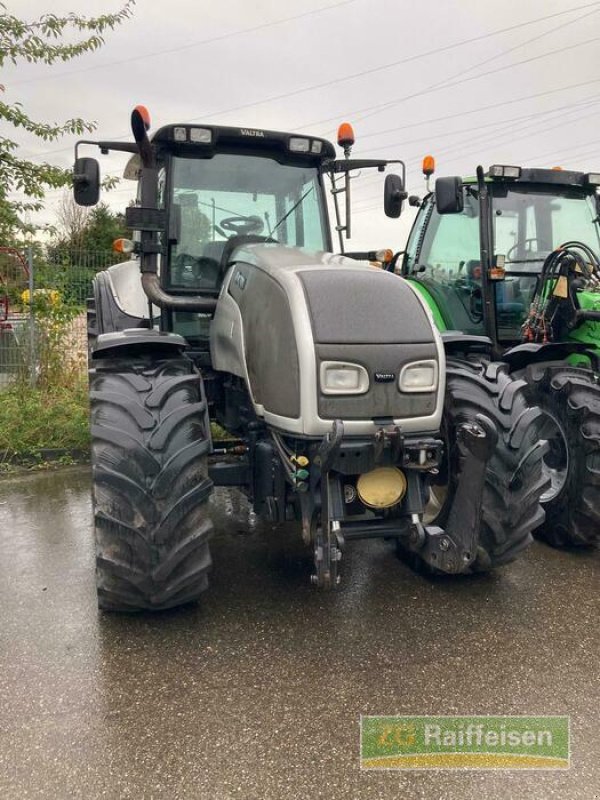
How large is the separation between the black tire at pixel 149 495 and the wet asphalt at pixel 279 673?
301 mm

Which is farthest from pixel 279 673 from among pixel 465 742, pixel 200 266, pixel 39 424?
pixel 39 424

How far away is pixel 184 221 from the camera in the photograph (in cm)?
401

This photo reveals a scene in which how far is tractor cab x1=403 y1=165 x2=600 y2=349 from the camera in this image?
538 cm

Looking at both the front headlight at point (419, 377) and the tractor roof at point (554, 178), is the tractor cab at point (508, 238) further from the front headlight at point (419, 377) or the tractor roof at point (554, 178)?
the front headlight at point (419, 377)

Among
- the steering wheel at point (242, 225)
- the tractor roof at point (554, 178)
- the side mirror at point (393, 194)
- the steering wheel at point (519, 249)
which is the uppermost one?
the tractor roof at point (554, 178)

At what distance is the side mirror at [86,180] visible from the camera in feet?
12.5

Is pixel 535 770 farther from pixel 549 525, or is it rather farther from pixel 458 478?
pixel 549 525

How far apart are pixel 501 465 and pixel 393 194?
209 centimetres

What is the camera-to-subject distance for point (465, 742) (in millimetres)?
2424

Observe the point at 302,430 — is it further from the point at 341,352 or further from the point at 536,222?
the point at 536,222

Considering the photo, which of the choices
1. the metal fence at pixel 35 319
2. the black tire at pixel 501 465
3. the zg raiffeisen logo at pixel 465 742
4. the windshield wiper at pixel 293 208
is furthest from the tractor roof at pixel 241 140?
the metal fence at pixel 35 319

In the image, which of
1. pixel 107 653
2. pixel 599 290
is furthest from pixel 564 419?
pixel 107 653

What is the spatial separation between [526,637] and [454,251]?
3.63 metres

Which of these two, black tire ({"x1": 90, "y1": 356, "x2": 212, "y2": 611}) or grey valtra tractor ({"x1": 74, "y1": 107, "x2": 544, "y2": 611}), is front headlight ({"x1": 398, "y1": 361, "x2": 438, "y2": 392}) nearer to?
grey valtra tractor ({"x1": 74, "y1": 107, "x2": 544, "y2": 611})
